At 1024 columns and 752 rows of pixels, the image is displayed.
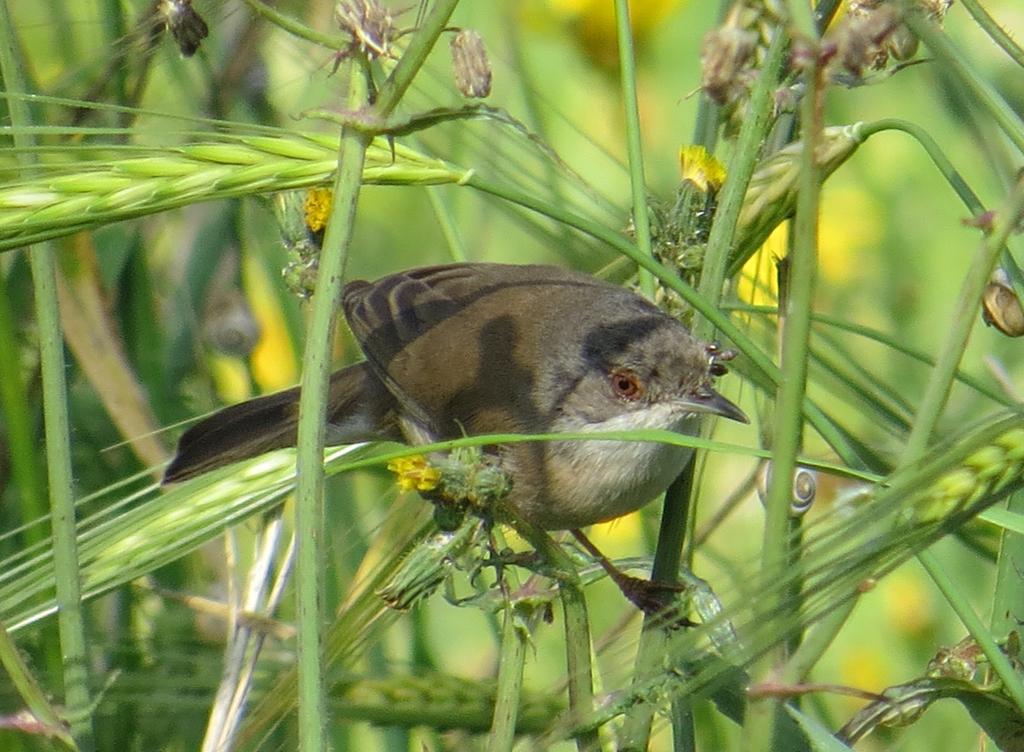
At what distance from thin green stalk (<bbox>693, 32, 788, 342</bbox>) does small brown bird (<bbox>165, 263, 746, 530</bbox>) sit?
908 millimetres

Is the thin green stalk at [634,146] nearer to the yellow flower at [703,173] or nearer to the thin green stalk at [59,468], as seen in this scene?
the yellow flower at [703,173]

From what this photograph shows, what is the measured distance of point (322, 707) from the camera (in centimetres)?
131

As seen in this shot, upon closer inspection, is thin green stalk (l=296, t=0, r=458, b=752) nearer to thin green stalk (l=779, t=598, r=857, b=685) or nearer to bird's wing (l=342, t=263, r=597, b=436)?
thin green stalk (l=779, t=598, r=857, b=685)

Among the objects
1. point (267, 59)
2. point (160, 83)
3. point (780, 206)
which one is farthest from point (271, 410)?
point (780, 206)

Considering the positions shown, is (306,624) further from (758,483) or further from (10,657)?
(758,483)

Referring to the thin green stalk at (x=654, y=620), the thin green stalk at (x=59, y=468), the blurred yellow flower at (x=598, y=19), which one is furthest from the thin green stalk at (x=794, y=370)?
the blurred yellow flower at (x=598, y=19)

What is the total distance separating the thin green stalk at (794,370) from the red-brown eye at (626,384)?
5.77 feet

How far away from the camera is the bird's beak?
9.41ft

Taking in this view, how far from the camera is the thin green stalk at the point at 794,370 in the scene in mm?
1200

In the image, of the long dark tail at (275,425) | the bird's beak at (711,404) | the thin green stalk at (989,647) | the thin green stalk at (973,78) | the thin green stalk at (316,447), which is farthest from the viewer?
the long dark tail at (275,425)

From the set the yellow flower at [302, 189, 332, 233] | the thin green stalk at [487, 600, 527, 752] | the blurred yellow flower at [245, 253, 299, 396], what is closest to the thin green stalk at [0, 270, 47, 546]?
the yellow flower at [302, 189, 332, 233]

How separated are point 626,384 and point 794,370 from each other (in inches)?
75.2

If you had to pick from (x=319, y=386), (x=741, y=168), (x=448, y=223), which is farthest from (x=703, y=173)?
(x=319, y=386)

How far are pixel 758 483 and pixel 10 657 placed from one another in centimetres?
146
